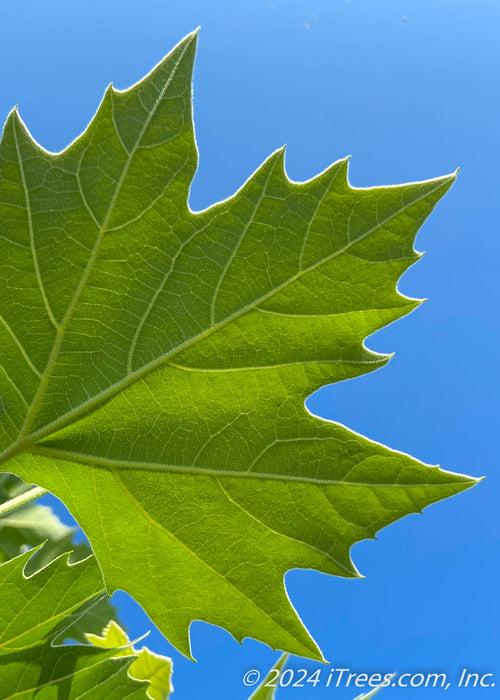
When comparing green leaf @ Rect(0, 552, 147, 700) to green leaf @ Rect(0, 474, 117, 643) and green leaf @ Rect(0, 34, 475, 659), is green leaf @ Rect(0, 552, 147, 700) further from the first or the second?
green leaf @ Rect(0, 474, 117, 643)

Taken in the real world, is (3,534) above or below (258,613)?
above

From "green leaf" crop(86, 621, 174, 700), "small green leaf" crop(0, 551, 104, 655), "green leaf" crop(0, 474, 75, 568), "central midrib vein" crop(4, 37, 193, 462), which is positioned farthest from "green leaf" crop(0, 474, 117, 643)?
"central midrib vein" crop(4, 37, 193, 462)

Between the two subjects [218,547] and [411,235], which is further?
[218,547]

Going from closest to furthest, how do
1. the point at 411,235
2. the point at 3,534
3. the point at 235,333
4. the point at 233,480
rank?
the point at 411,235, the point at 235,333, the point at 233,480, the point at 3,534

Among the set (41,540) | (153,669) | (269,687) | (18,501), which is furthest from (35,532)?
(18,501)

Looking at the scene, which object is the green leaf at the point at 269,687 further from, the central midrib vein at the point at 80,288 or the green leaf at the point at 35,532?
the green leaf at the point at 35,532

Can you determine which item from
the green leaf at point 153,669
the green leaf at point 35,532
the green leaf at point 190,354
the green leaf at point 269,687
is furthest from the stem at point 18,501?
the green leaf at point 35,532

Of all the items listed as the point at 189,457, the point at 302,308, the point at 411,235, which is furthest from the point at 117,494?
the point at 411,235

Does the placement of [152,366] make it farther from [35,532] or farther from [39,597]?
[35,532]

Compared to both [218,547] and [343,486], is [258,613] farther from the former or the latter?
[343,486]
